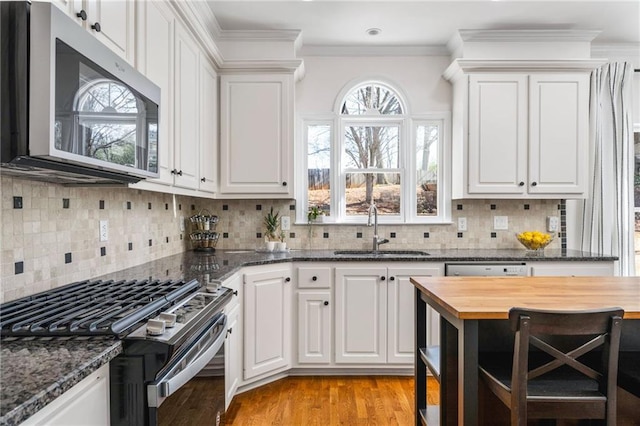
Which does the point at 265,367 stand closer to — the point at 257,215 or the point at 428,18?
the point at 257,215

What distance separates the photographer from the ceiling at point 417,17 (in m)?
2.84

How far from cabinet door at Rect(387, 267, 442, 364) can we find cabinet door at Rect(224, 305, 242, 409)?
1085 mm

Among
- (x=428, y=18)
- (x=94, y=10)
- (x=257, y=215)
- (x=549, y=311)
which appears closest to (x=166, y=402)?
(x=549, y=311)

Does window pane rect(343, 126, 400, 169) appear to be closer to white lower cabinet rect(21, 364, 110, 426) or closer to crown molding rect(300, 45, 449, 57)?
crown molding rect(300, 45, 449, 57)

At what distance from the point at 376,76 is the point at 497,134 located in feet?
3.70

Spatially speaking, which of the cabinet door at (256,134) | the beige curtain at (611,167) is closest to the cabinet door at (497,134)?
the beige curtain at (611,167)

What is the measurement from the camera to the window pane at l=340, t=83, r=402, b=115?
362 centimetres

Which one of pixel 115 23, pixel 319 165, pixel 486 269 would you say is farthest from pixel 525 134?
pixel 115 23

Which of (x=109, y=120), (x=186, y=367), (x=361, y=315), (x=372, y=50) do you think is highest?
(x=372, y=50)

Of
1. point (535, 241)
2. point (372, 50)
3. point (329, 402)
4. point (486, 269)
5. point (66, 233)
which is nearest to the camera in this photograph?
point (66, 233)

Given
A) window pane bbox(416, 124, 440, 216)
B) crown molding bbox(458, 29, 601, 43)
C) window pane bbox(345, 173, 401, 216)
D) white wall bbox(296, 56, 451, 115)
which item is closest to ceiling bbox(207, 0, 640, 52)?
crown molding bbox(458, 29, 601, 43)

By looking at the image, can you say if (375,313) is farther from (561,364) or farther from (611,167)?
(611,167)

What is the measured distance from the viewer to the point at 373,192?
3.64m

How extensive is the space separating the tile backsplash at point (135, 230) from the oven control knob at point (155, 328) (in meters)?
0.67
